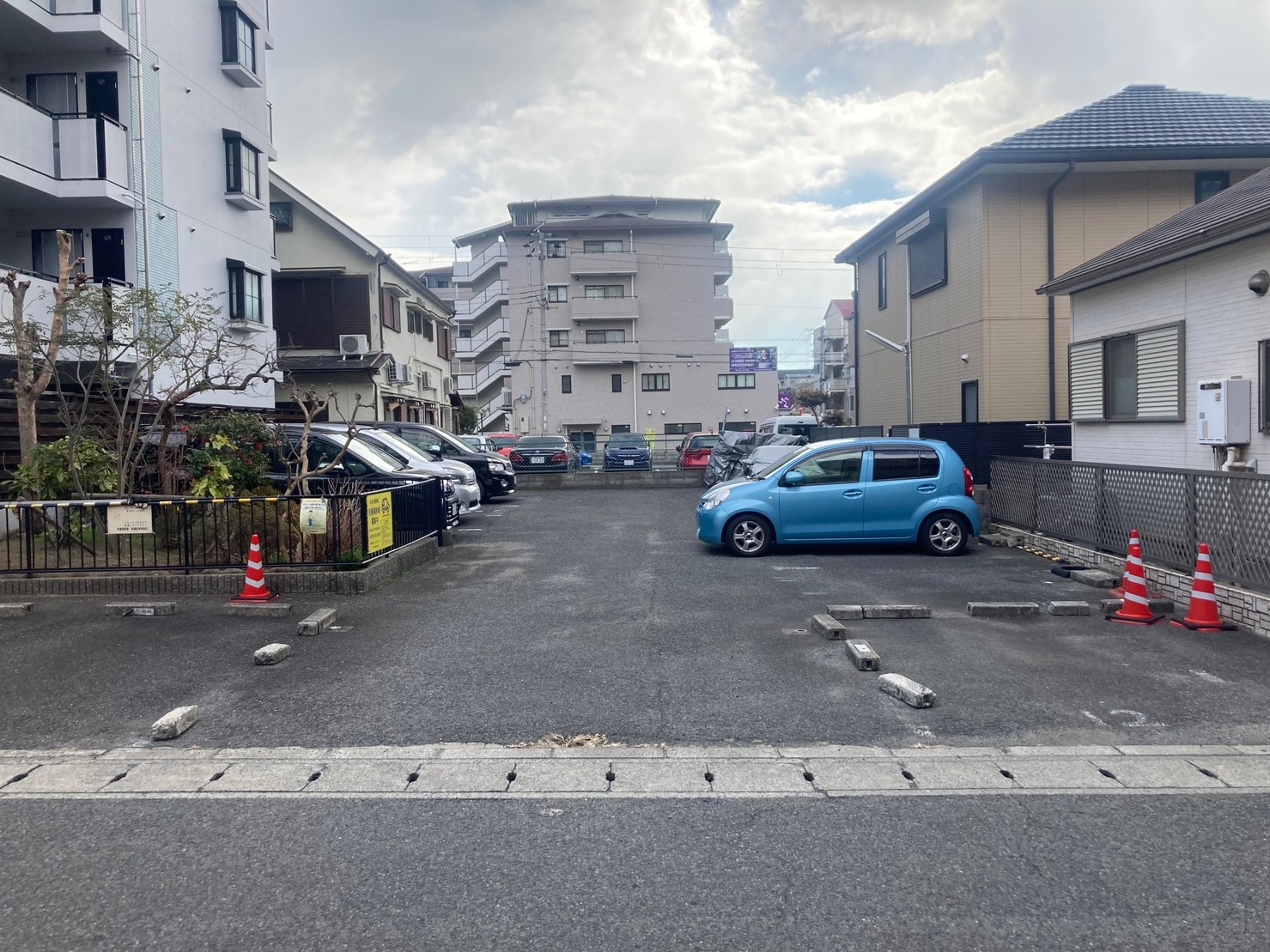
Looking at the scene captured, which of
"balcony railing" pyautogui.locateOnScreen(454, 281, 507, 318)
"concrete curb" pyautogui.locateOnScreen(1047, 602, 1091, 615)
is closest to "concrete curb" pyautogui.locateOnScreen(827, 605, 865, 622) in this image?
"concrete curb" pyautogui.locateOnScreen(1047, 602, 1091, 615)

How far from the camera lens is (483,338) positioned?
53938 mm

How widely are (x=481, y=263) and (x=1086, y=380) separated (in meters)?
45.2

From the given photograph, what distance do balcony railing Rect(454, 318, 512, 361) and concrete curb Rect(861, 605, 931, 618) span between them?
4540cm

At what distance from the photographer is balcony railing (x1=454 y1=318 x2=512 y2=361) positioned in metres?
52.1

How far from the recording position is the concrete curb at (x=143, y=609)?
337 inches

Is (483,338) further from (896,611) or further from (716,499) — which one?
(896,611)

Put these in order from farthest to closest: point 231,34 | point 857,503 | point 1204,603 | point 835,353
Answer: point 835,353 → point 231,34 → point 857,503 → point 1204,603

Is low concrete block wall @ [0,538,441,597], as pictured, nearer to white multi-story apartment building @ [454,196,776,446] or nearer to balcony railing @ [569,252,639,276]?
→ white multi-story apartment building @ [454,196,776,446]

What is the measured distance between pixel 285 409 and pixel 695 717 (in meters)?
24.0

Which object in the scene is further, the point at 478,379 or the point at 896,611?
the point at 478,379

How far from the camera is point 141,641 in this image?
7.67 metres

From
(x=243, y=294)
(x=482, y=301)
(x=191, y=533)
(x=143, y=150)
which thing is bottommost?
(x=191, y=533)

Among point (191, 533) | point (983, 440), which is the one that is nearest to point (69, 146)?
point (191, 533)

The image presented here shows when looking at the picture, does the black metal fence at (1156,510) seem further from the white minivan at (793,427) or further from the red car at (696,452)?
the red car at (696,452)
